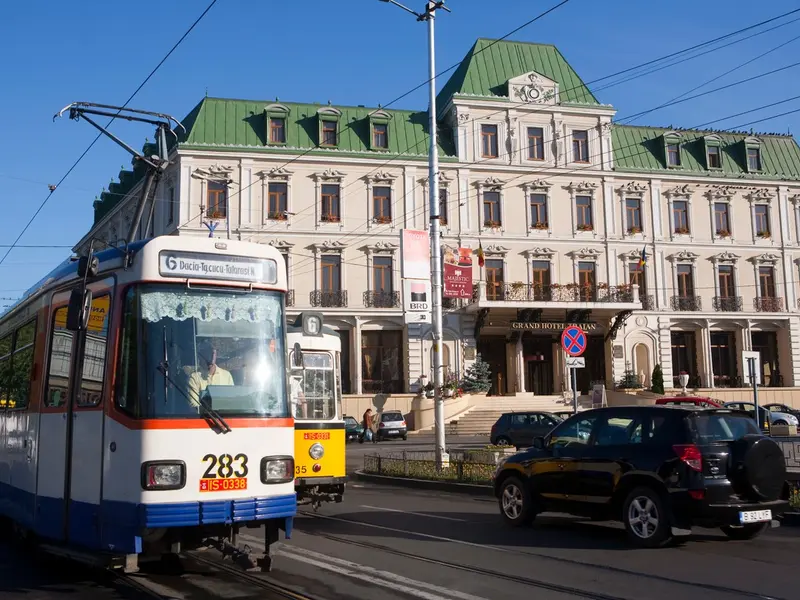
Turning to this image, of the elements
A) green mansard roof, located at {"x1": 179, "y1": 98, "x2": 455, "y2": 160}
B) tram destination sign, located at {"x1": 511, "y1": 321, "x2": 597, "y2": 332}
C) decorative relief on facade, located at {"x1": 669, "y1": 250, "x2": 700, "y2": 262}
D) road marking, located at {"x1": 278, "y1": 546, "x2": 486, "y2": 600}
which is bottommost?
road marking, located at {"x1": 278, "y1": 546, "x2": 486, "y2": 600}

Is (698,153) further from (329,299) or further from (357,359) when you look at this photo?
(357,359)

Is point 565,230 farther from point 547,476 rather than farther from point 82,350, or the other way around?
point 82,350

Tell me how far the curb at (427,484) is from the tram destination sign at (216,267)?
10078mm

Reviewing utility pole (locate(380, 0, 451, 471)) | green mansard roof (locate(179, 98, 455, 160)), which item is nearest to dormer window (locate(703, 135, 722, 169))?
green mansard roof (locate(179, 98, 455, 160))

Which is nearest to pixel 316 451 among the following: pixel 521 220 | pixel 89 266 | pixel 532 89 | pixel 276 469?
pixel 276 469

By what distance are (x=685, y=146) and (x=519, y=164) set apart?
11.5m

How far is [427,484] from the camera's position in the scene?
18.8 m

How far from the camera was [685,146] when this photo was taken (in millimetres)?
50531

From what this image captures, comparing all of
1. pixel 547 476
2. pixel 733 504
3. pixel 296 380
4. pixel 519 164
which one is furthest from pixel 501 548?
pixel 519 164

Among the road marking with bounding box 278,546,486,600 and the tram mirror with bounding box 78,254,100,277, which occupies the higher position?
the tram mirror with bounding box 78,254,100,277

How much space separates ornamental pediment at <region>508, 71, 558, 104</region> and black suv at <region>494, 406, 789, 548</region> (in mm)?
37370

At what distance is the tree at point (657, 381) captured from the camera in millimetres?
44594

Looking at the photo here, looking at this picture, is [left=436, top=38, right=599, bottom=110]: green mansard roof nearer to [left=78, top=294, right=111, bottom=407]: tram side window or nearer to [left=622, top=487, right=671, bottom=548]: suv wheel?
[left=622, top=487, right=671, bottom=548]: suv wheel

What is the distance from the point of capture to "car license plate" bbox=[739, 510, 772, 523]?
9844mm
